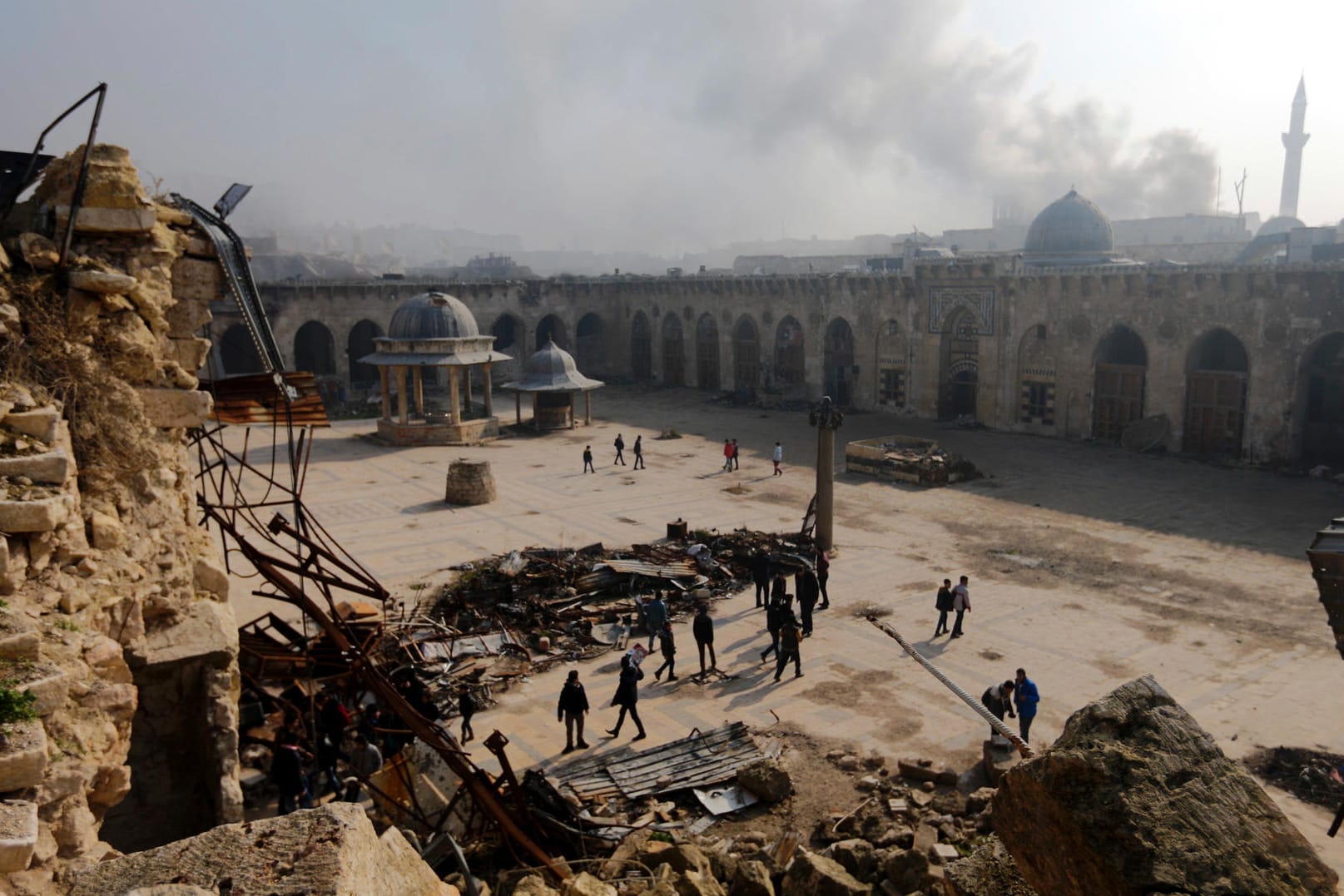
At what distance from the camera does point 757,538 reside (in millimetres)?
18500

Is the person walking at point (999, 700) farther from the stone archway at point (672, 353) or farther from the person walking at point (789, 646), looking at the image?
the stone archway at point (672, 353)

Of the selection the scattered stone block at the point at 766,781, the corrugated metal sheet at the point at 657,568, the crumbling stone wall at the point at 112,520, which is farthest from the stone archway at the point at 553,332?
the crumbling stone wall at the point at 112,520

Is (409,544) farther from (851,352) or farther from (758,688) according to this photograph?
(851,352)

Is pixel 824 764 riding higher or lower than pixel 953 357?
lower

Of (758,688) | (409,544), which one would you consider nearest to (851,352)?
(409,544)

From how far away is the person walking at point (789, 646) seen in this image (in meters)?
12.7

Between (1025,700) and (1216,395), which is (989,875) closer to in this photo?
(1025,700)

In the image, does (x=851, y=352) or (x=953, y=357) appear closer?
(x=953, y=357)

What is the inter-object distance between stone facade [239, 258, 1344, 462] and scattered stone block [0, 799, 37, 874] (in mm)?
28757

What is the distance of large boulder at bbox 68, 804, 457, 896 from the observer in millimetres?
3850

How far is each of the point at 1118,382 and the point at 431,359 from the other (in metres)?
21.2

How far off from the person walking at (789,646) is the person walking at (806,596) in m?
1.19

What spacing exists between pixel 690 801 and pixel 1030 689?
405cm

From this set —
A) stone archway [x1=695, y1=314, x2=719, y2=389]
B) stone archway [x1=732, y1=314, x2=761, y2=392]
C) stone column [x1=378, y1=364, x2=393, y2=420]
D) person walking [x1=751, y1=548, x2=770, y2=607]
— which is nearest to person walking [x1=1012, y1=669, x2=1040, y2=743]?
person walking [x1=751, y1=548, x2=770, y2=607]
